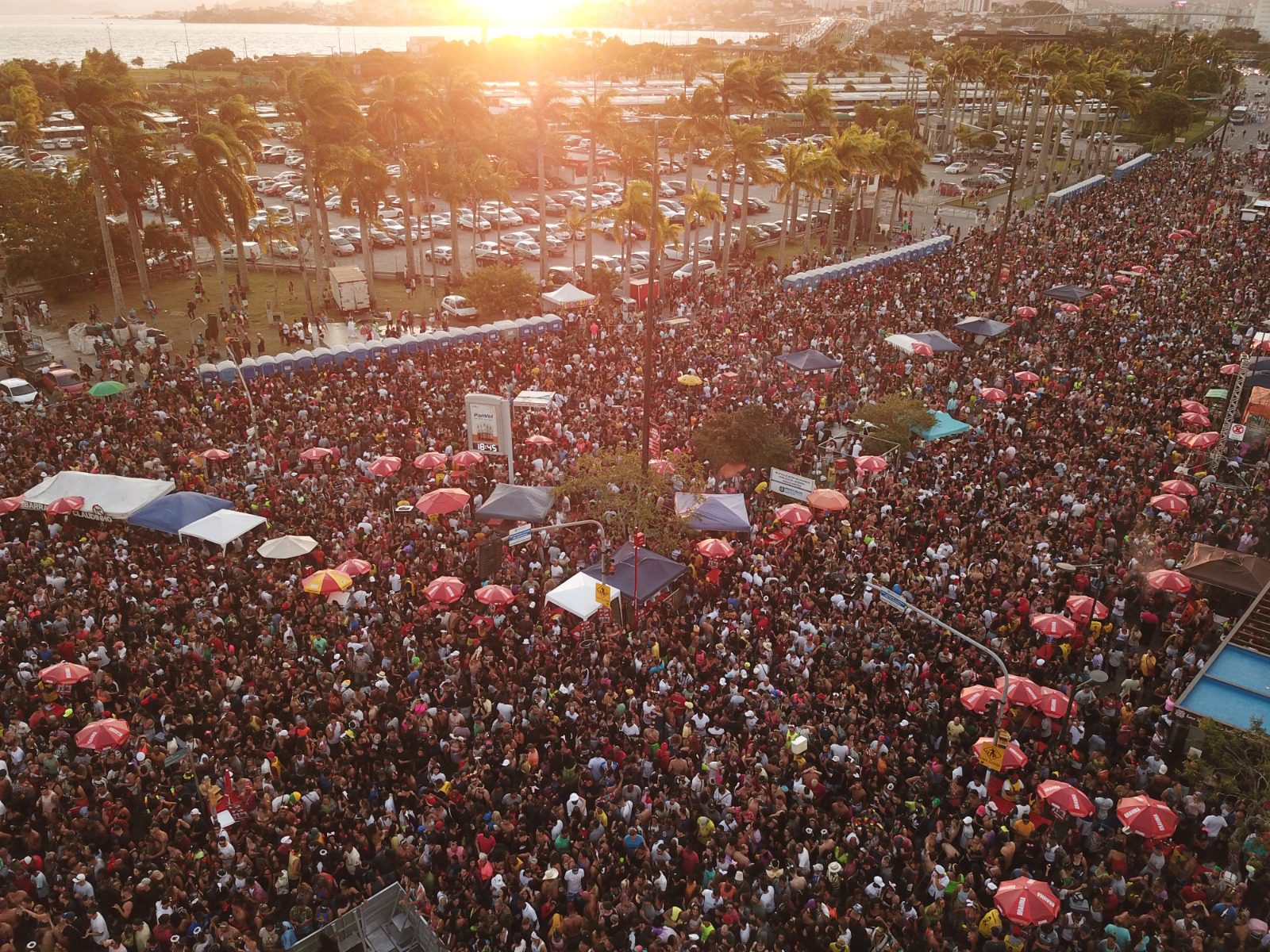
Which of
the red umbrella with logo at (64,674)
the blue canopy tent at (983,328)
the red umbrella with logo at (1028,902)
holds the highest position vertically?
the blue canopy tent at (983,328)

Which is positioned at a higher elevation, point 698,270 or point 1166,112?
point 1166,112

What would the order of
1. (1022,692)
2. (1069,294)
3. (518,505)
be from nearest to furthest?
(1022,692) < (518,505) < (1069,294)

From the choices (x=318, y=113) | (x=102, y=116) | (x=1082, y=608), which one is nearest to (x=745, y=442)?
(x=1082, y=608)

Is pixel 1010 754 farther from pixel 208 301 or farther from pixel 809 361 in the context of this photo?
pixel 208 301

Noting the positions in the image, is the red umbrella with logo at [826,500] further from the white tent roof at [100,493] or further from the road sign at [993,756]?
the white tent roof at [100,493]

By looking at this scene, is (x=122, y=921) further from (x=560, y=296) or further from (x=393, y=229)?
(x=393, y=229)

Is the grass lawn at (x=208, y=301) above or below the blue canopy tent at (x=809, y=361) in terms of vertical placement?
below

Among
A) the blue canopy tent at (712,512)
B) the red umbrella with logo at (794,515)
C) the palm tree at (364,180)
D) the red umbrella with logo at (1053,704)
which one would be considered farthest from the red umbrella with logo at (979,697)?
the palm tree at (364,180)
